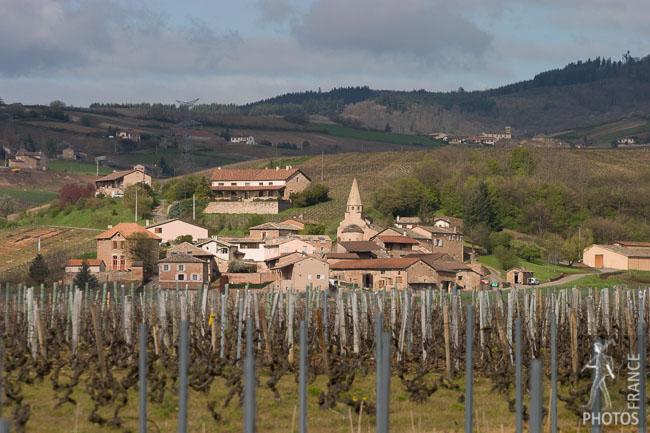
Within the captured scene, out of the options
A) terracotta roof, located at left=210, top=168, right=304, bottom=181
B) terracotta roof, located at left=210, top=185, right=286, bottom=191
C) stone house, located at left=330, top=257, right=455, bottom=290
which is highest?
terracotta roof, located at left=210, top=168, right=304, bottom=181

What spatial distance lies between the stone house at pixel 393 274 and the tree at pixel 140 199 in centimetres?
3202

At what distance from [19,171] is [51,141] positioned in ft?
105

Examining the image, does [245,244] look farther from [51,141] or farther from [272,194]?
[51,141]

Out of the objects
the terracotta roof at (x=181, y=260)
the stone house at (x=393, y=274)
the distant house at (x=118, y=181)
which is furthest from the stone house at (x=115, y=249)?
the distant house at (x=118, y=181)

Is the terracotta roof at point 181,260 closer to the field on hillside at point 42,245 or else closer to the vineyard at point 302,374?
the field on hillside at point 42,245

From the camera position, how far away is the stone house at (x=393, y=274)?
195ft

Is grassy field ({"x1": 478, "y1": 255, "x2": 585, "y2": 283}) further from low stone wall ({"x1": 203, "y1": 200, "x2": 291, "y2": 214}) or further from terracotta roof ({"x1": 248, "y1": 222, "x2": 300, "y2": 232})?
low stone wall ({"x1": 203, "y1": 200, "x2": 291, "y2": 214})

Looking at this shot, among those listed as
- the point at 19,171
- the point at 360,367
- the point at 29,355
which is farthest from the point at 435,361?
the point at 19,171

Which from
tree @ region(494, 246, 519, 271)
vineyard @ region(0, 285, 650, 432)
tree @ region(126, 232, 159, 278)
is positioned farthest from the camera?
tree @ region(494, 246, 519, 271)

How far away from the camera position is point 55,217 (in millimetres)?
94000

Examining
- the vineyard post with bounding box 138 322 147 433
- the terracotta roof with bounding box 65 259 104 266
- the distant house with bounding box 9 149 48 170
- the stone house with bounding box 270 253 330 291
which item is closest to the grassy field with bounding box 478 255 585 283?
the stone house with bounding box 270 253 330 291

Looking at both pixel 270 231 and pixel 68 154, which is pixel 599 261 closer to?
pixel 270 231

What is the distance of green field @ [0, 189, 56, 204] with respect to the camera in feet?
368

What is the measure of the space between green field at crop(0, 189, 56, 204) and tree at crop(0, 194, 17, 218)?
247 inches
